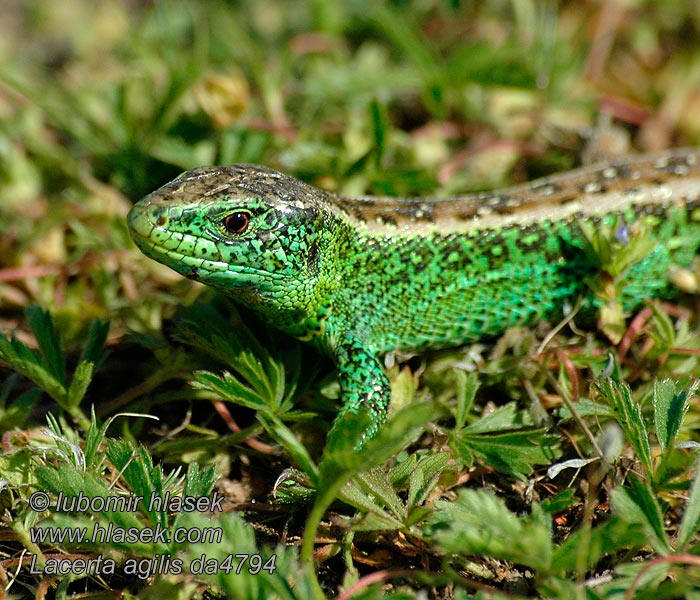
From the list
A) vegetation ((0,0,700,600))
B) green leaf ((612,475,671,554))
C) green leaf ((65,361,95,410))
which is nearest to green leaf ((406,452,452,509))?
vegetation ((0,0,700,600))

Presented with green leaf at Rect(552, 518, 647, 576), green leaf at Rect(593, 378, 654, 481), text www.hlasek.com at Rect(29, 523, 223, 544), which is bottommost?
text www.hlasek.com at Rect(29, 523, 223, 544)

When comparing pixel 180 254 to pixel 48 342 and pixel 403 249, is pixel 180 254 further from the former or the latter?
pixel 403 249

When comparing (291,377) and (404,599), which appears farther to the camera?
(291,377)

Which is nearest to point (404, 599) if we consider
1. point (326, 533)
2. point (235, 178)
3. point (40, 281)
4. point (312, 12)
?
point (326, 533)

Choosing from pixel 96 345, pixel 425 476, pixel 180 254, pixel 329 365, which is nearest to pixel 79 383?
pixel 96 345

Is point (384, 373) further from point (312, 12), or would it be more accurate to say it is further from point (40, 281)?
point (312, 12)

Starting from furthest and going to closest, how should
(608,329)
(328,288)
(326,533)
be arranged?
(608,329)
(328,288)
(326,533)

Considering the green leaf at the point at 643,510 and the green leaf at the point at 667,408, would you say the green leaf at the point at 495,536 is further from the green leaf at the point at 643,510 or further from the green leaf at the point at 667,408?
the green leaf at the point at 667,408

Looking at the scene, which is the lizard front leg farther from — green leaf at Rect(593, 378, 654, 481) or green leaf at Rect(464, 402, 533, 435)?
green leaf at Rect(593, 378, 654, 481)
